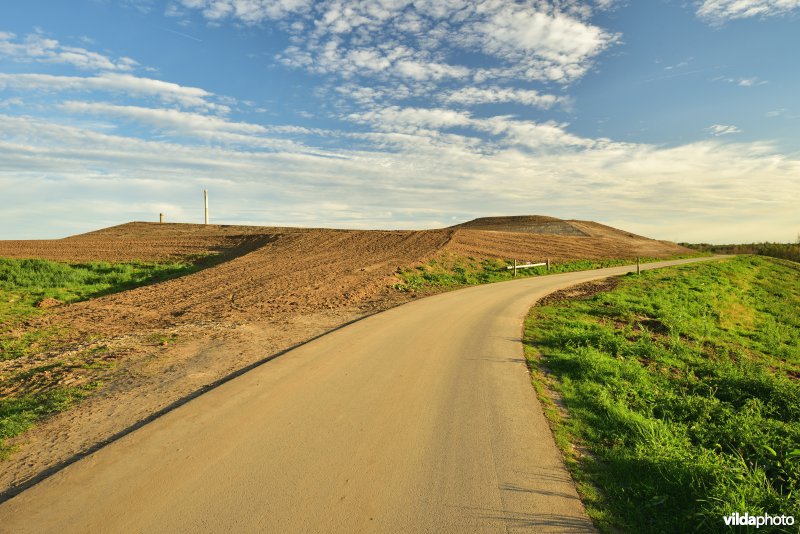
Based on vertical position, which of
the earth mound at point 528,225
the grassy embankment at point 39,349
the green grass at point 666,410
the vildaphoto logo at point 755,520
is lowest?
the green grass at point 666,410

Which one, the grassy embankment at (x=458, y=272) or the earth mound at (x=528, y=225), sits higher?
the earth mound at (x=528, y=225)

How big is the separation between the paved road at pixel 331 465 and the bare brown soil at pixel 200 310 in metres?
1.10

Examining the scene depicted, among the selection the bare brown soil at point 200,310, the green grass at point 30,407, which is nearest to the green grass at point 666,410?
the bare brown soil at point 200,310

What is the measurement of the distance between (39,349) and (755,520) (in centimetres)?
1447

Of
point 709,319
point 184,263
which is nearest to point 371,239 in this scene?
point 184,263

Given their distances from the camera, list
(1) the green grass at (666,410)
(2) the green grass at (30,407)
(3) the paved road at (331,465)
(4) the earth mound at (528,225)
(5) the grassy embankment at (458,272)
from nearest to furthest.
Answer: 1. (3) the paved road at (331,465)
2. (1) the green grass at (666,410)
3. (2) the green grass at (30,407)
4. (5) the grassy embankment at (458,272)
5. (4) the earth mound at (528,225)

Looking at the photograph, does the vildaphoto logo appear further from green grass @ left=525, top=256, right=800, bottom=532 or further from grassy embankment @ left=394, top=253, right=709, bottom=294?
grassy embankment @ left=394, top=253, right=709, bottom=294

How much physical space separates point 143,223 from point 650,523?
61884mm

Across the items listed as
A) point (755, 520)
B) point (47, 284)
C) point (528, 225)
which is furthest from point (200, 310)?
point (528, 225)

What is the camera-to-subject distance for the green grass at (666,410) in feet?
14.8

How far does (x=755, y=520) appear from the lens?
158 inches

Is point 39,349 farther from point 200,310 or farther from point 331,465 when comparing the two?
point 331,465

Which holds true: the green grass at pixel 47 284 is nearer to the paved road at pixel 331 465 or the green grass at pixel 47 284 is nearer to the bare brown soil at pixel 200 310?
the bare brown soil at pixel 200 310

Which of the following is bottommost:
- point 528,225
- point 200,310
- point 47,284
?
point 200,310
